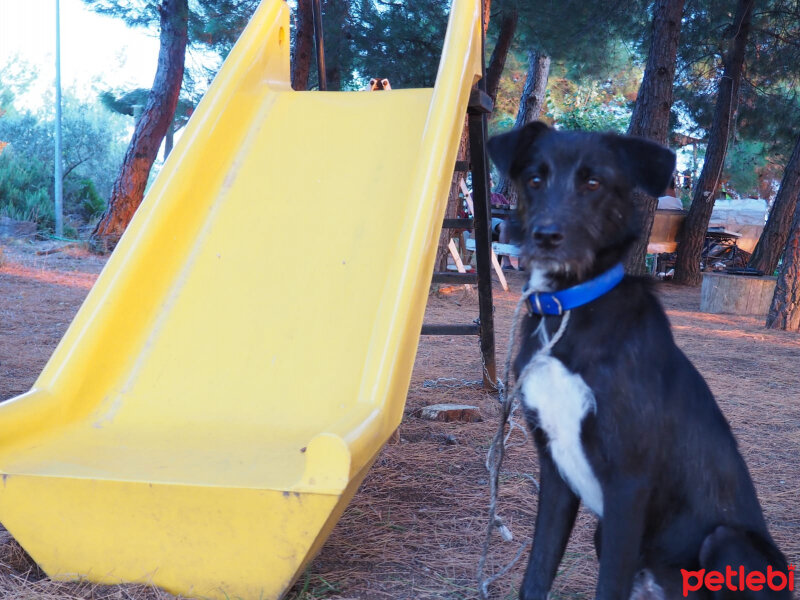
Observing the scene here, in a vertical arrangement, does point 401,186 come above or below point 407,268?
above

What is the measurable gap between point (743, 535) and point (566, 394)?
56 cm

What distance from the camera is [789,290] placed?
869cm

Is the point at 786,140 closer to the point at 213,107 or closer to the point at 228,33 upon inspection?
the point at 228,33

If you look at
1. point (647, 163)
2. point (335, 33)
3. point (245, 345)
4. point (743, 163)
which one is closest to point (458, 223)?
point (245, 345)

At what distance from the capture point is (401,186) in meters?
3.54

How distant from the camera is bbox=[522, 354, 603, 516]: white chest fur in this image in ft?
6.19

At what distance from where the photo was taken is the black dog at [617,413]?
1837 mm

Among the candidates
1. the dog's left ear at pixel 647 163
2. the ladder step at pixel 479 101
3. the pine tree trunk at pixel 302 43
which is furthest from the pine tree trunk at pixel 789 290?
the dog's left ear at pixel 647 163

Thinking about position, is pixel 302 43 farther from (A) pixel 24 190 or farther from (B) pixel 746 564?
(A) pixel 24 190

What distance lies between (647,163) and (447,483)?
2.00 m

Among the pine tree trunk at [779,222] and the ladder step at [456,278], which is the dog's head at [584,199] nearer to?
the ladder step at [456,278]

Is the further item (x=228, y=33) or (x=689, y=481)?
(x=228, y=33)

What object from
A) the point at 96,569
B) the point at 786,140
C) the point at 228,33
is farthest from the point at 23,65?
the point at 96,569

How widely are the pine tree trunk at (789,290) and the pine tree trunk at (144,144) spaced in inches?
370
